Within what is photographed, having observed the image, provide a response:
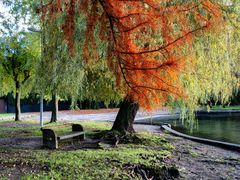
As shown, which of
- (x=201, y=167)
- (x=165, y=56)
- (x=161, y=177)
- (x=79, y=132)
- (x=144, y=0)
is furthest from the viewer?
(x=79, y=132)

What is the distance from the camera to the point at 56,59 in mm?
7363

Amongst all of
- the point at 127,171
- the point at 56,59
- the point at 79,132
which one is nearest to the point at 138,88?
the point at 127,171

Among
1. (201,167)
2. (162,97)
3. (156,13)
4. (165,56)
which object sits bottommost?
(201,167)

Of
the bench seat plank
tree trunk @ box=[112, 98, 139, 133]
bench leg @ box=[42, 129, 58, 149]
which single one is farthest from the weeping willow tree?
bench leg @ box=[42, 129, 58, 149]

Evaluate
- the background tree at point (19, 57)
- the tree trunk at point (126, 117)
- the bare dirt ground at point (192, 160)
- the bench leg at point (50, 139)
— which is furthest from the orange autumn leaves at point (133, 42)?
the background tree at point (19, 57)

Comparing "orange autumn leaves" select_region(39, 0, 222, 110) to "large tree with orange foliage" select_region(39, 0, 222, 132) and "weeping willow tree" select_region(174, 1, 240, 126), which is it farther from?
"weeping willow tree" select_region(174, 1, 240, 126)

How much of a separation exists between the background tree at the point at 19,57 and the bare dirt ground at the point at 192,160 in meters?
5.43

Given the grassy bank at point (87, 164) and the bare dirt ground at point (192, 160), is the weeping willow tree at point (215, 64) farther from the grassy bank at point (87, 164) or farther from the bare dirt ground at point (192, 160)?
the grassy bank at point (87, 164)

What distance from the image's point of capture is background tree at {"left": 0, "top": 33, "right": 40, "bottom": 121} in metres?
12.9

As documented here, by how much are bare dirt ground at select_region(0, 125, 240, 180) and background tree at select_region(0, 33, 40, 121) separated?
5431 mm

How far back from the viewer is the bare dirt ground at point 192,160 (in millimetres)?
4883

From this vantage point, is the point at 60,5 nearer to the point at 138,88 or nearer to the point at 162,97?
the point at 138,88

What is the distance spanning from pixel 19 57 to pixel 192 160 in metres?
9.49

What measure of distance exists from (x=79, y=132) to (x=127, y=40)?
4817 mm
